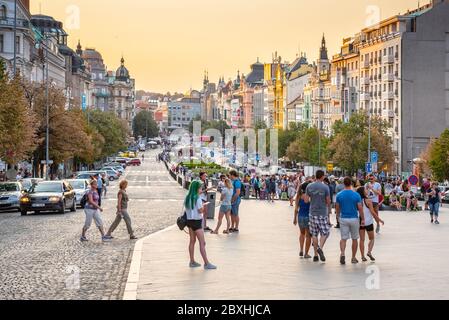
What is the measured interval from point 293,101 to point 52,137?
108 metres

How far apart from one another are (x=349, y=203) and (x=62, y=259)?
5994 millimetres

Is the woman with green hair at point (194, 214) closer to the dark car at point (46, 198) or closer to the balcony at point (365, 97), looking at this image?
the dark car at point (46, 198)

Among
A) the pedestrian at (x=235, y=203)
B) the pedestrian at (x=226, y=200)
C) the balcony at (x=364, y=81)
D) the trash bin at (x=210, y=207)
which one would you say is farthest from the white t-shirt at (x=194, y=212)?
the balcony at (x=364, y=81)

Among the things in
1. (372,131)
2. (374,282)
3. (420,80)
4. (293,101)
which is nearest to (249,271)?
(374,282)

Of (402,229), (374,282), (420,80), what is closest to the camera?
(374,282)

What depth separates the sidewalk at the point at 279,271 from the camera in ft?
52.6

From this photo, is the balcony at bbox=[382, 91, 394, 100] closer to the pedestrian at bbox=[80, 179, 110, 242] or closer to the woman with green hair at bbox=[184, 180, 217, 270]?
the pedestrian at bbox=[80, 179, 110, 242]

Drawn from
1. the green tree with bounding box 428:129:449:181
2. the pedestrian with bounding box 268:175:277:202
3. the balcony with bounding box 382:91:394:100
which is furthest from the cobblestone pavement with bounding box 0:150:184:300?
the balcony with bounding box 382:91:394:100

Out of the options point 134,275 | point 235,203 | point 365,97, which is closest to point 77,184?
point 235,203

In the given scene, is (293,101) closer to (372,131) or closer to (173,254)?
(372,131)

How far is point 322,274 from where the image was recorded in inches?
733

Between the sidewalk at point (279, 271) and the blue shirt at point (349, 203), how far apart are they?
94cm

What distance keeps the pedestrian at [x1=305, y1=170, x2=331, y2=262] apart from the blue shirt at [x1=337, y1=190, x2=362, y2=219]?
0.32 meters

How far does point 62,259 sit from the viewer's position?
22.5 m
